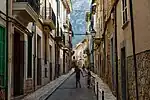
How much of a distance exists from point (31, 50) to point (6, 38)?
20.8ft

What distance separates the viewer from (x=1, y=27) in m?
12.9

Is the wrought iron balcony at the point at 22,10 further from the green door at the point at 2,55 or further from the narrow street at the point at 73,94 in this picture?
the narrow street at the point at 73,94

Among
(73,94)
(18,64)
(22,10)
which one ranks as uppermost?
(22,10)

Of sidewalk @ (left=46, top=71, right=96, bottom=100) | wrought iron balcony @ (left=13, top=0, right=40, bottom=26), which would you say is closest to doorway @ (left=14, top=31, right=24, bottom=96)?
wrought iron balcony @ (left=13, top=0, right=40, bottom=26)

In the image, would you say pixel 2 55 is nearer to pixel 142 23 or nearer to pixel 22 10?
pixel 22 10

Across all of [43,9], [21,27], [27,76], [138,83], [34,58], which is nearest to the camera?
[138,83]

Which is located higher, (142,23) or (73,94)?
(142,23)

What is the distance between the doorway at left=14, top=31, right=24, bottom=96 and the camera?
1703cm

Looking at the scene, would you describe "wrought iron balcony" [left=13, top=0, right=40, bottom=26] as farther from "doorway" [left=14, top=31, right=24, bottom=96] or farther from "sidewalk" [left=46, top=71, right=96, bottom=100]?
"sidewalk" [left=46, top=71, right=96, bottom=100]

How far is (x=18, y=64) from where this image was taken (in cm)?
1738

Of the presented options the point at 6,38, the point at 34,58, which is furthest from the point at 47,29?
the point at 6,38

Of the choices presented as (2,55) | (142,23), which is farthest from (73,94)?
(142,23)

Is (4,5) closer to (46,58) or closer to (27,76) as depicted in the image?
(27,76)

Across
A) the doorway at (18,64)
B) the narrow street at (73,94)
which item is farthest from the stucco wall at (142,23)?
the doorway at (18,64)
